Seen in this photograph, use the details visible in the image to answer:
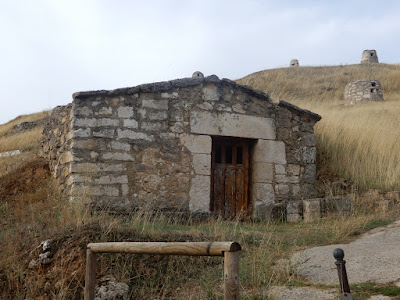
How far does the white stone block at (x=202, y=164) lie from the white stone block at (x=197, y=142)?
9cm

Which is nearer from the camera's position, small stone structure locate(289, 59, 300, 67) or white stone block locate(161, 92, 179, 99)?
white stone block locate(161, 92, 179, 99)

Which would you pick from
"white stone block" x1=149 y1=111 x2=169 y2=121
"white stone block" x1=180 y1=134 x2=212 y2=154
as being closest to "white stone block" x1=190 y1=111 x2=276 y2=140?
"white stone block" x1=180 y1=134 x2=212 y2=154

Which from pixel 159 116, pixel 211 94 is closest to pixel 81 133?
pixel 159 116

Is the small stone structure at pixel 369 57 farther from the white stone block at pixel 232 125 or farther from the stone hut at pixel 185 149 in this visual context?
the white stone block at pixel 232 125

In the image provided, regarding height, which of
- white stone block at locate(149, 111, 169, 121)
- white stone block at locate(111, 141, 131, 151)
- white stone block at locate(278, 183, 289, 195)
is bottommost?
white stone block at locate(278, 183, 289, 195)

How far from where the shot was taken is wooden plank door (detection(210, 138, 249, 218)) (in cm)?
873

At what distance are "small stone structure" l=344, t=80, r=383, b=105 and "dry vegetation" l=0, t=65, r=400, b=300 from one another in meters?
9.38

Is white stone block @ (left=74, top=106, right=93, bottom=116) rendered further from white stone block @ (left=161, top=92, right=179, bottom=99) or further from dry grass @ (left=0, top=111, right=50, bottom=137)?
dry grass @ (left=0, top=111, right=50, bottom=137)

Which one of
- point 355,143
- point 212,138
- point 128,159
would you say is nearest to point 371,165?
point 355,143

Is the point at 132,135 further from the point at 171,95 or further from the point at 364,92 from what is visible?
the point at 364,92

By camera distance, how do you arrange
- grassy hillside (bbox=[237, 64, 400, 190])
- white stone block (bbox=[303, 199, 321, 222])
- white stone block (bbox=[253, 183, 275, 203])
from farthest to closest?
grassy hillside (bbox=[237, 64, 400, 190]), white stone block (bbox=[253, 183, 275, 203]), white stone block (bbox=[303, 199, 321, 222])

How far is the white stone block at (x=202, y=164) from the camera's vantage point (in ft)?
26.8

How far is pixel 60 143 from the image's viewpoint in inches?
334

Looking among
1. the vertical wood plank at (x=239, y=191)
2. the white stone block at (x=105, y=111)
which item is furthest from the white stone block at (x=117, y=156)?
the vertical wood plank at (x=239, y=191)
